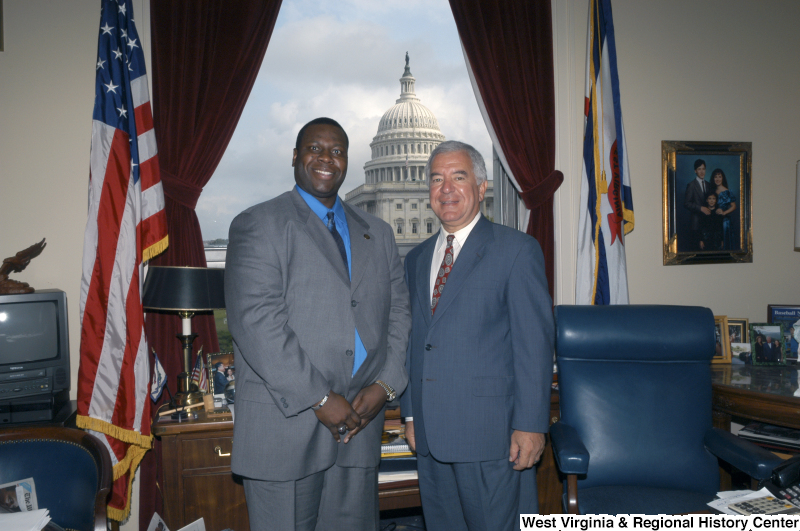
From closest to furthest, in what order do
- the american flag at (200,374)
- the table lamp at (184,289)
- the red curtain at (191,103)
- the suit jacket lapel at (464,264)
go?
the suit jacket lapel at (464,264), the table lamp at (184,289), the american flag at (200,374), the red curtain at (191,103)

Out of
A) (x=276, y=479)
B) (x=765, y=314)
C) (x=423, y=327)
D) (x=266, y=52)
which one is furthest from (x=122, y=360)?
(x=765, y=314)

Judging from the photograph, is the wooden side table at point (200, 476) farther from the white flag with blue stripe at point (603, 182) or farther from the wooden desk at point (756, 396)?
the wooden desk at point (756, 396)

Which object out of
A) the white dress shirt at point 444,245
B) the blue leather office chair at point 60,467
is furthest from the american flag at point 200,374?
the white dress shirt at point 444,245

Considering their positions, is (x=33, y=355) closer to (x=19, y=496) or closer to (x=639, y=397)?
(x=19, y=496)

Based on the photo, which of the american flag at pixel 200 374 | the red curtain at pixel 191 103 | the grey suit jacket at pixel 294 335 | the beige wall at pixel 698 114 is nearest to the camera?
the grey suit jacket at pixel 294 335

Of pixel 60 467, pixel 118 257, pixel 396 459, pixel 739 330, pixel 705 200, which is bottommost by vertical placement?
pixel 396 459

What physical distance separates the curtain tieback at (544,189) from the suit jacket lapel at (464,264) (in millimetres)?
1285

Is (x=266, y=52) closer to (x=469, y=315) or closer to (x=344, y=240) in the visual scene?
(x=344, y=240)

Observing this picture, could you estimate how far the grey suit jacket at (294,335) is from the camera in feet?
4.83

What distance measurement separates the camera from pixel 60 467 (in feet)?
5.86

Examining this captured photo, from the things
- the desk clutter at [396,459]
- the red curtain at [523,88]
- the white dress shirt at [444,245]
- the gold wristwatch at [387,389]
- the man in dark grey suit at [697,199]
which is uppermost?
the red curtain at [523,88]

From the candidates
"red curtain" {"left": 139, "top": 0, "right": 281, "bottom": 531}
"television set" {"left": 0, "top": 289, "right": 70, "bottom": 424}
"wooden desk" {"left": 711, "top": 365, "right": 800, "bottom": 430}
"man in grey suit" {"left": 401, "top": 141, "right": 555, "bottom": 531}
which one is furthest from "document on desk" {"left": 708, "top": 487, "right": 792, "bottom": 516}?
"television set" {"left": 0, "top": 289, "right": 70, "bottom": 424}

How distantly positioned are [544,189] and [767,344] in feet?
4.73

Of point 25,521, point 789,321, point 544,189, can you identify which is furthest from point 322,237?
point 789,321
